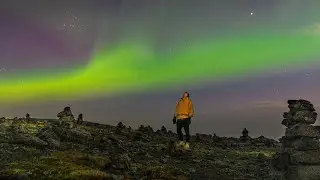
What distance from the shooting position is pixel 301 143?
2648cm

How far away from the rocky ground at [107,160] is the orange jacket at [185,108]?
103 inches

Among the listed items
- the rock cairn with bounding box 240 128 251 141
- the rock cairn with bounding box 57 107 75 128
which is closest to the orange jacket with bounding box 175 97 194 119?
the rock cairn with bounding box 57 107 75 128

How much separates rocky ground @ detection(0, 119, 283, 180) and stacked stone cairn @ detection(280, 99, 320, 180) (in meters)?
1.47

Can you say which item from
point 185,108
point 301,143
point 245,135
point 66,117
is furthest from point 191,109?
point 245,135

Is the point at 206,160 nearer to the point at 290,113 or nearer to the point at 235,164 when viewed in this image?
the point at 235,164

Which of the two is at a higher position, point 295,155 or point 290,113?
point 290,113

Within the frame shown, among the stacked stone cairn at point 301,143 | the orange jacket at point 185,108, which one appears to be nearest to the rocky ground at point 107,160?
the stacked stone cairn at point 301,143

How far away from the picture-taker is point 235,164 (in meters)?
34.9

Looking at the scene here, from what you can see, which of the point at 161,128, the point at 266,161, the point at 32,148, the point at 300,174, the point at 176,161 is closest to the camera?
the point at 300,174

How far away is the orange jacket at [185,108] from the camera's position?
34625 millimetres

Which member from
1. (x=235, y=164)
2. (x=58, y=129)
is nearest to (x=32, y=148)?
(x=58, y=129)

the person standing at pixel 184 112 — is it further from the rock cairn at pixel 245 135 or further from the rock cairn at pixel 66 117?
the rock cairn at pixel 245 135

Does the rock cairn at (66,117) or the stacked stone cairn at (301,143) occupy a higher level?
the rock cairn at (66,117)

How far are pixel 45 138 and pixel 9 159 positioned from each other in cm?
743
